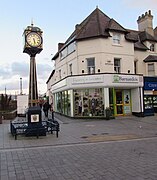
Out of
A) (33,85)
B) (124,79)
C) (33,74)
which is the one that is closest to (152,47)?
(124,79)

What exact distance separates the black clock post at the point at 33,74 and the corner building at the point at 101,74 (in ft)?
28.4

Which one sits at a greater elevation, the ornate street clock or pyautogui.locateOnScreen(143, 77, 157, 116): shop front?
the ornate street clock

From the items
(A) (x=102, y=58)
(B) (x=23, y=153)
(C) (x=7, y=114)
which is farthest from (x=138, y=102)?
(B) (x=23, y=153)

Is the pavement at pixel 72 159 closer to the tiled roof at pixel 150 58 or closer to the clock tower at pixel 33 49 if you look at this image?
the clock tower at pixel 33 49

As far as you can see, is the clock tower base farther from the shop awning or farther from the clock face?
the shop awning

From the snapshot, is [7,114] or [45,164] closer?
[45,164]

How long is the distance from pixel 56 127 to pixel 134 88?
523 inches

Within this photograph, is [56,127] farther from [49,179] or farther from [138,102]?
[138,102]

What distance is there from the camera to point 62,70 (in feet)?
94.5

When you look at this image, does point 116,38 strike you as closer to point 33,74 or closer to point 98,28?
point 98,28

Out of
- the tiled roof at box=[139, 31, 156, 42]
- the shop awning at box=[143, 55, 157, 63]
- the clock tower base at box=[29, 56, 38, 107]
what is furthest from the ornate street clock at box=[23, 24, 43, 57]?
the tiled roof at box=[139, 31, 156, 42]

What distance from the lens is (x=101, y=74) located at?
2095 cm

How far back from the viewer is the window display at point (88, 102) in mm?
21359

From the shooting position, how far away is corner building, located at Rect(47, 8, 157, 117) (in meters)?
21.3
